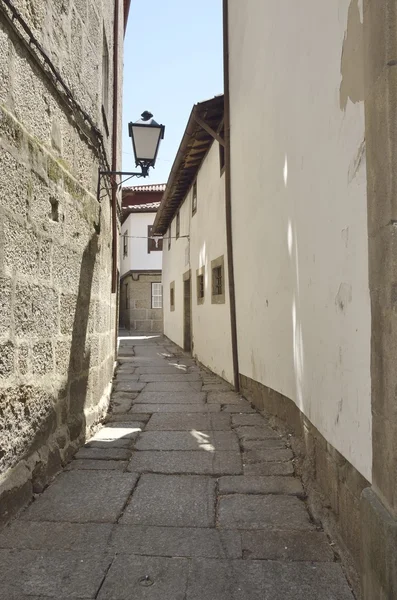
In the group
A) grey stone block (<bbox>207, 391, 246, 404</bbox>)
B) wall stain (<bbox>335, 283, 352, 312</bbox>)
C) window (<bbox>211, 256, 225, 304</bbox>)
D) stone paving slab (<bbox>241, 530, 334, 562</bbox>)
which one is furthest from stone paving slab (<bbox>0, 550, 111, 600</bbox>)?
window (<bbox>211, 256, 225, 304</bbox>)

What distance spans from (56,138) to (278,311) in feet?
7.08

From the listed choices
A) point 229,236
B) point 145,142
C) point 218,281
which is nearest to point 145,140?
point 145,142

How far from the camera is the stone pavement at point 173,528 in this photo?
6.67 feet

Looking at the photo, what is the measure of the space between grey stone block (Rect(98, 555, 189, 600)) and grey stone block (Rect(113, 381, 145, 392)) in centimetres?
433

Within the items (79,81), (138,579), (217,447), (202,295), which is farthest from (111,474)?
(202,295)

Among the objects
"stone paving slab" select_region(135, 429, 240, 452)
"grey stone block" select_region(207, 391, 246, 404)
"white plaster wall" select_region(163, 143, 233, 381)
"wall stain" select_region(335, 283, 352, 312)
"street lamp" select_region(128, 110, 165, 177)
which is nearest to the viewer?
"wall stain" select_region(335, 283, 352, 312)

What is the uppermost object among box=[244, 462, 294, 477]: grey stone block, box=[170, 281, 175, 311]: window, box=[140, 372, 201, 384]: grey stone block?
box=[170, 281, 175, 311]: window

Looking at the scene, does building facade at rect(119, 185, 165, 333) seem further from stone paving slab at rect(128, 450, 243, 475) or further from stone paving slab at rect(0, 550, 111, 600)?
stone paving slab at rect(0, 550, 111, 600)

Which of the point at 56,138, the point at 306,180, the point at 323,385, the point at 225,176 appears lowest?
the point at 323,385

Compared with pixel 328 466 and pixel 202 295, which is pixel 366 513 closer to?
pixel 328 466

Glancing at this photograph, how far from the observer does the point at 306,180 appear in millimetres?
3113

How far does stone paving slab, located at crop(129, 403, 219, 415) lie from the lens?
5371 millimetres

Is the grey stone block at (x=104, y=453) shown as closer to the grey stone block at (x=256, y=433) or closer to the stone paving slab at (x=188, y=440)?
the stone paving slab at (x=188, y=440)

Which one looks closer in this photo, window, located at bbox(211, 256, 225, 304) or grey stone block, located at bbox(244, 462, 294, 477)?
grey stone block, located at bbox(244, 462, 294, 477)
